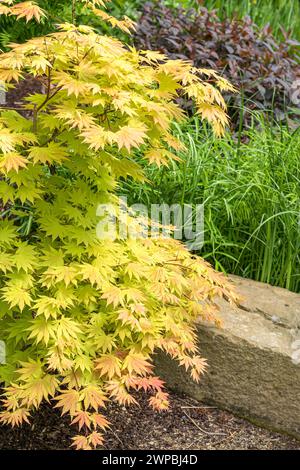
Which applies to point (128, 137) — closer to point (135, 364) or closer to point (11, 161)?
point (11, 161)

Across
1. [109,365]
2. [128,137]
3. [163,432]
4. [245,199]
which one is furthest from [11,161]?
[245,199]

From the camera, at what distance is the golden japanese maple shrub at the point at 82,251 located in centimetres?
303

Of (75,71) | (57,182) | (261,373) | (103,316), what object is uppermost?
(75,71)

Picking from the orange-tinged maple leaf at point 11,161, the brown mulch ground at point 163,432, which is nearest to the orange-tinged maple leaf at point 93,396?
the brown mulch ground at point 163,432

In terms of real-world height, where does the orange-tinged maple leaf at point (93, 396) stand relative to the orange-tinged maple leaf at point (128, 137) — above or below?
below

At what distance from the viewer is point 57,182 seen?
11.1ft

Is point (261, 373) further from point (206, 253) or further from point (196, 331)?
point (206, 253)

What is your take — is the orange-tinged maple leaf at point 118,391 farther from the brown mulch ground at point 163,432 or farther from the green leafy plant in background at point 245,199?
the green leafy plant in background at point 245,199

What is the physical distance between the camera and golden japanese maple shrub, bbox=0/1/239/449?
3033 mm

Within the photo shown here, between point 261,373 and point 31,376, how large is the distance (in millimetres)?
1210

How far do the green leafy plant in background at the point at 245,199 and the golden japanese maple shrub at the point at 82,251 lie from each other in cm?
86

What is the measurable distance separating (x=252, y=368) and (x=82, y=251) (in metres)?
1.12

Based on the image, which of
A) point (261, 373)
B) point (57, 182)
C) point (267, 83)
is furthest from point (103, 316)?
point (267, 83)

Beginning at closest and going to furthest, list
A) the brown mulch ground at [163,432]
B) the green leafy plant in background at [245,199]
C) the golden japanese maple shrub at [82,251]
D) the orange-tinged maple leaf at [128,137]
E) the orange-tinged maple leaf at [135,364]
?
the orange-tinged maple leaf at [128,137]
the golden japanese maple shrub at [82,251]
the orange-tinged maple leaf at [135,364]
the brown mulch ground at [163,432]
the green leafy plant in background at [245,199]
